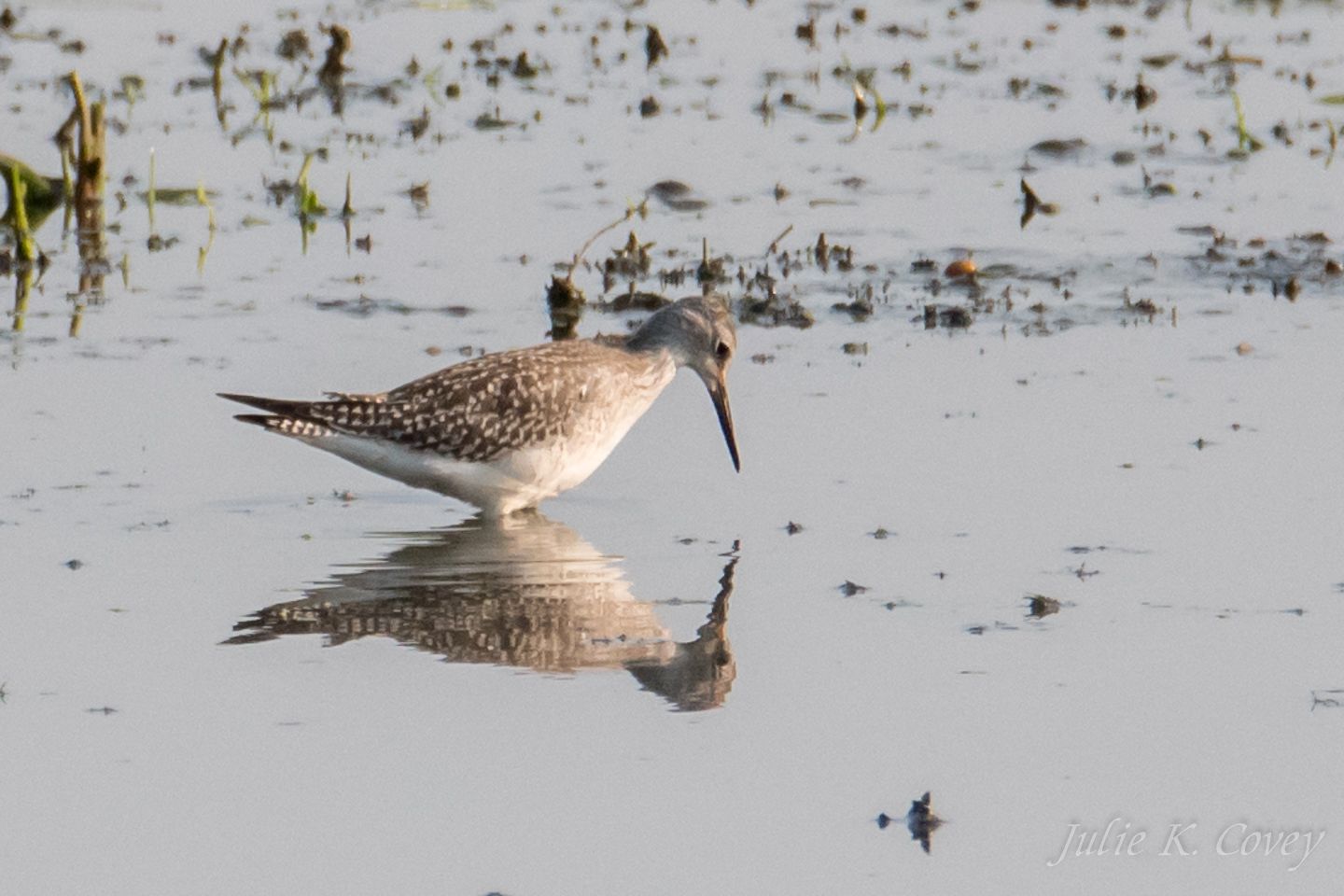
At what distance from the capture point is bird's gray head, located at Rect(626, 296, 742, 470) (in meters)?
10.6

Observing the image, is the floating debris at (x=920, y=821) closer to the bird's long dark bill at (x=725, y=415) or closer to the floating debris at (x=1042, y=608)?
the floating debris at (x=1042, y=608)

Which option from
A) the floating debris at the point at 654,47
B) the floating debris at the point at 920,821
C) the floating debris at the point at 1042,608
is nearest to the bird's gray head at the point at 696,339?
the floating debris at the point at 1042,608

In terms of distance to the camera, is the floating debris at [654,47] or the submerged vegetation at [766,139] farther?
the floating debris at [654,47]

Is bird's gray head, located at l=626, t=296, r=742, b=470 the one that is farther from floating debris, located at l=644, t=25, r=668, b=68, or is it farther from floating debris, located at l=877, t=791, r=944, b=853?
floating debris, located at l=644, t=25, r=668, b=68

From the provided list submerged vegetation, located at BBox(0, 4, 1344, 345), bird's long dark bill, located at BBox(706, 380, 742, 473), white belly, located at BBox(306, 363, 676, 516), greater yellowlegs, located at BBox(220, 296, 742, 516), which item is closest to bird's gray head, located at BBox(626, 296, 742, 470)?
bird's long dark bill, located at BBox(706, 380, 742, 473)

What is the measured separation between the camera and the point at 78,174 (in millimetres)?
13914

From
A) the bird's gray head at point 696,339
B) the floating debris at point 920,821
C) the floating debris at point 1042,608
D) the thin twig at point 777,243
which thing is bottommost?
the floating debris at point 920,821

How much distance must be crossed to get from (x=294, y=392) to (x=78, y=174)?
3620 mm

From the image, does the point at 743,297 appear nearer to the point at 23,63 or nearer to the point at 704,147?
the point at 704,147

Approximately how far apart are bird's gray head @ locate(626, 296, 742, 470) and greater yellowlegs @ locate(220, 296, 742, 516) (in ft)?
0.97

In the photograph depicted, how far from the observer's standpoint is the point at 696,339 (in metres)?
10.6

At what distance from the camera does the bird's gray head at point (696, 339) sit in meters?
10.6

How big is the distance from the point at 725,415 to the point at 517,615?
226 centimetres

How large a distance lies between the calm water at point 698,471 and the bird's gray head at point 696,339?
34 centimetres
